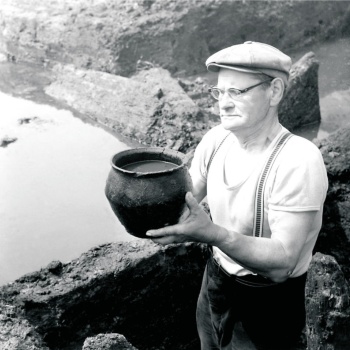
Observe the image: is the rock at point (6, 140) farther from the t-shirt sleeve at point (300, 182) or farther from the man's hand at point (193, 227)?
the t-shirt sleeve at point (300, 182)

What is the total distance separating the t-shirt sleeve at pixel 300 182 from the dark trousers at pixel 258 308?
478 mm

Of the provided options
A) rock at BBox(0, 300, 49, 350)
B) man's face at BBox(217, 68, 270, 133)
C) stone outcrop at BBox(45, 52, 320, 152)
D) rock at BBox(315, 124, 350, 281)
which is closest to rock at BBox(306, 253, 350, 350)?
man's face at BBox(217, 68, 270, 133)

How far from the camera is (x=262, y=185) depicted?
2184 mm

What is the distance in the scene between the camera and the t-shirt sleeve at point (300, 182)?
2.06m

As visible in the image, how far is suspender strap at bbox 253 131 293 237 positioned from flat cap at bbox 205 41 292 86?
29cm

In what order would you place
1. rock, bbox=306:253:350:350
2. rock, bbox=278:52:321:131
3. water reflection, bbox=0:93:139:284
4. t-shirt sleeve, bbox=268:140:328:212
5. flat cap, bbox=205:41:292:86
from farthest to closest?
1. rock, bbox=278:52:321:131
2. water reflection, bbox=0:93:139:284
3. flat cap, bbox=205:41:292:86
4. t-shirt sleeve, bbox=268:140:328:212
5. rock, bbox=306:253:350:350

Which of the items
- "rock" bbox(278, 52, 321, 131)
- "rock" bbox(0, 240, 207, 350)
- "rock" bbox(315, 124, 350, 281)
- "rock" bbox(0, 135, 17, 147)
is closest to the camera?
"rock" bbox(0, 240, 207, 350)

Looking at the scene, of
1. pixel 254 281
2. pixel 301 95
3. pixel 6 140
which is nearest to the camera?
pixel 254 281

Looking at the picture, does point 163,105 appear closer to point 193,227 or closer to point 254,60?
point 254,60

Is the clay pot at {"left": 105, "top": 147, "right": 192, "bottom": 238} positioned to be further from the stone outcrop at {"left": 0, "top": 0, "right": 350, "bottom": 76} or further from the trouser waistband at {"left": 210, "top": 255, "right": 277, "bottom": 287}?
the stone outcrop at {"left": 0, "top": 0, "right": 350, "bottom": 76}

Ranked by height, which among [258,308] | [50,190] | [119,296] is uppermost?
[258,308]

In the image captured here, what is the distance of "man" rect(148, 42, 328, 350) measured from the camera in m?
2.09

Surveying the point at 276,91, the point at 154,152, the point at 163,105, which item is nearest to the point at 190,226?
the point at 154,152

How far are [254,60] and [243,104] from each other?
19 cm
